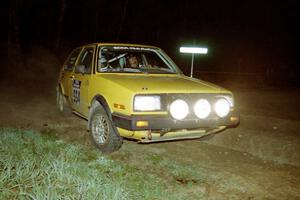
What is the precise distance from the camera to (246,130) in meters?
6.58

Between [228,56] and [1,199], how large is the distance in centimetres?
2842

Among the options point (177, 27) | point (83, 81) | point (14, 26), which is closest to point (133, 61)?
point (83, 81)

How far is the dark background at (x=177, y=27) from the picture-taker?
2889 centimetres

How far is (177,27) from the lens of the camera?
3759 cm

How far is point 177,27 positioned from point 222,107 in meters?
33.7

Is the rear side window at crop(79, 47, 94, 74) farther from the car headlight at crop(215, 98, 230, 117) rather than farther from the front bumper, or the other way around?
the car headlight at crop(215, 98, 230, 117)

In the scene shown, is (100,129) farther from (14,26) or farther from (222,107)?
(14,26)

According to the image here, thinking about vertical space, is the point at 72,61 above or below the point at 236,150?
above

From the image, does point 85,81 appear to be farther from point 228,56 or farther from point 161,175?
point 228,56

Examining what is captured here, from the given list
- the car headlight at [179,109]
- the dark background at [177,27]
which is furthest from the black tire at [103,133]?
the dark background at [177,27]

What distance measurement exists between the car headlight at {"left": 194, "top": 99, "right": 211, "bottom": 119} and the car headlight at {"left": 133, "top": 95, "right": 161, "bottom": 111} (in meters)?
0.52

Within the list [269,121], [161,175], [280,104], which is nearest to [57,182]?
[161,175]

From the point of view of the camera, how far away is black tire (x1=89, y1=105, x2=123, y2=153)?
501cm

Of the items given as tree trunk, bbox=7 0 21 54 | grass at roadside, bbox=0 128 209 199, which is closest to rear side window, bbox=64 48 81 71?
grass at roadside, bbox=0 128 209 199
